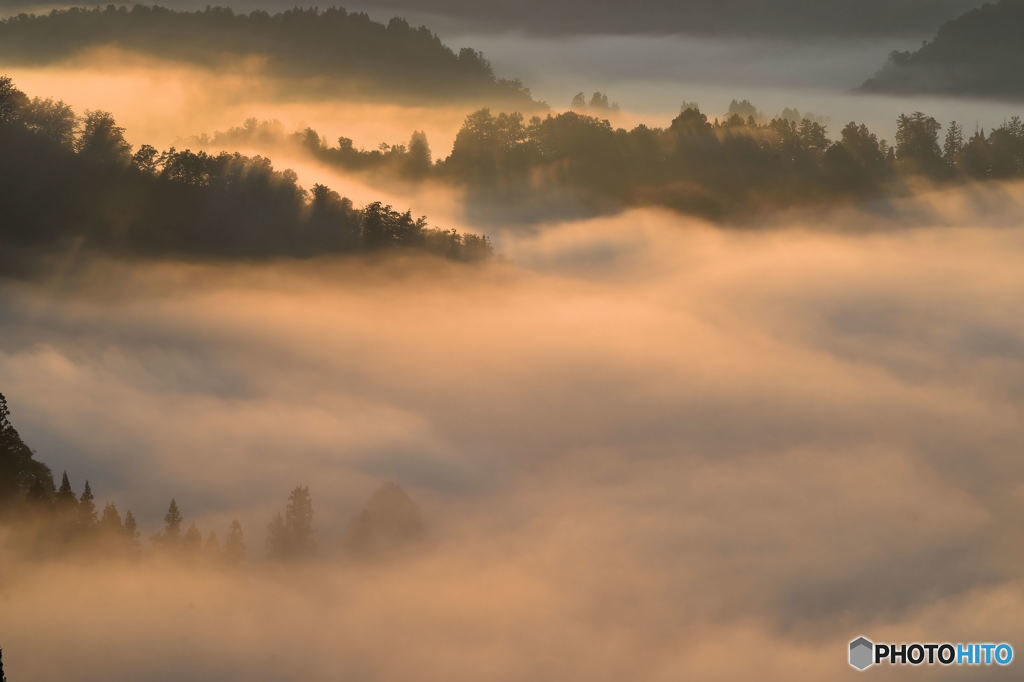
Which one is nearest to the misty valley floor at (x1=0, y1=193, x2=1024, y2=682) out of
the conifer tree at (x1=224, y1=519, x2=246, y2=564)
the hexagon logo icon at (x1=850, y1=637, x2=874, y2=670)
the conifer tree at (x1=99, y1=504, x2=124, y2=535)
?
the conifer tree at (x1=224, y1=519, x2=246, y2=564)

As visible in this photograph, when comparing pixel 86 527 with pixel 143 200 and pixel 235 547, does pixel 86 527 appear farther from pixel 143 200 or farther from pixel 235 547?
pixel 143 200

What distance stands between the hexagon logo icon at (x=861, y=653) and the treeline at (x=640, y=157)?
95.7 metres

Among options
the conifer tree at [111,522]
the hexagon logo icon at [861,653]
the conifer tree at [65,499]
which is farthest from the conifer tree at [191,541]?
the hexagon logo icon at [861,653]

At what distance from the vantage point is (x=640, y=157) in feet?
637

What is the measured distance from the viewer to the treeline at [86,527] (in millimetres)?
50000

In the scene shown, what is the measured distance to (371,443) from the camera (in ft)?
445

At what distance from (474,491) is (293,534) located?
155ft

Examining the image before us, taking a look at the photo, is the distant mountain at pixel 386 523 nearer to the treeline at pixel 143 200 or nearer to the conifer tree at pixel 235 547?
the conifer tree at pixel 235 547

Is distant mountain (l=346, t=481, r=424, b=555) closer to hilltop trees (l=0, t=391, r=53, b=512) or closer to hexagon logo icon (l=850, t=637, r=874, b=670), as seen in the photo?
hexagon logo icon (l=850, t=637, r=874, b=670)

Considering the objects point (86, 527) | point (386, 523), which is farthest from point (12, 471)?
point (386, 523)

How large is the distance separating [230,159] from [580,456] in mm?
59525

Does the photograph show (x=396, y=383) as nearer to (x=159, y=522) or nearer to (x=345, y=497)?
(x=345, y=497)

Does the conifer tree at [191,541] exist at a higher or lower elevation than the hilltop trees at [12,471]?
lower

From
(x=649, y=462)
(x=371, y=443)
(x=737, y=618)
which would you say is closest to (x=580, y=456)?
(x=649, y=462)
